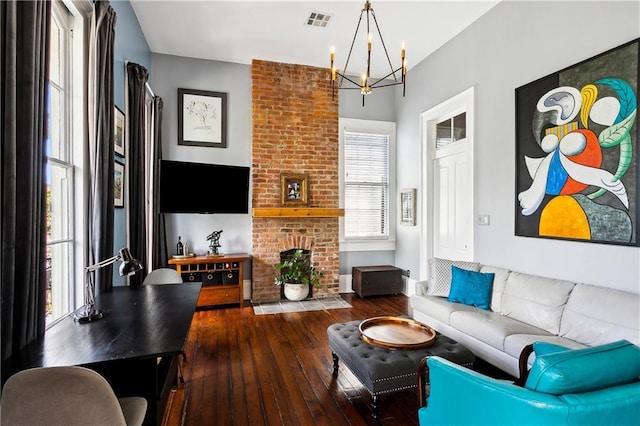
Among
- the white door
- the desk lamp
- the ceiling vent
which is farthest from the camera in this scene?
the white door

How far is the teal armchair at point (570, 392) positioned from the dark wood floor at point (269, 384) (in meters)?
1.11

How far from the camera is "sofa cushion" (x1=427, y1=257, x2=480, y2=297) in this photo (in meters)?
3.67

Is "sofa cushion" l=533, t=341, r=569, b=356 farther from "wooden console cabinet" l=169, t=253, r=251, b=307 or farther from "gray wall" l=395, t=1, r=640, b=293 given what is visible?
"wooden console cabinet" l=169, t=253, r=251, b=307

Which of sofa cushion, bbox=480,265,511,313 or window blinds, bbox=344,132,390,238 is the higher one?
window blinds, bbox=344,132,390,238

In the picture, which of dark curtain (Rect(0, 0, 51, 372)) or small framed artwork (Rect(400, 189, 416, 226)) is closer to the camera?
dark curtain (Rect(0, 0, 51, 372))

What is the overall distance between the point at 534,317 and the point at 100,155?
3.67 meters

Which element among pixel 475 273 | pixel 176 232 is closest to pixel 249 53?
pixel 176 232

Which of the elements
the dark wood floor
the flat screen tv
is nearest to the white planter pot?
the dark wood floor

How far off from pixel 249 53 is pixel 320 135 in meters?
1.59

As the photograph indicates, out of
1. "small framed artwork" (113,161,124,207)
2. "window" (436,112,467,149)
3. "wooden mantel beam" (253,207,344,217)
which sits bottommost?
"wooden mantel beam" (253,207,344,217)

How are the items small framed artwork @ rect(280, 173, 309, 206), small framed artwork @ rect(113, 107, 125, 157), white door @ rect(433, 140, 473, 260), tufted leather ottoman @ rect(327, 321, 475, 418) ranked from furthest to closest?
small framed artwork @ rect(280, 173, 309, 206) < white door @ rect(433, 140, 473, 260) < small framed artwork @ rect(113, 107, 125, 157) < tufted leather ottoman @ rect(327, 321, 475, 418)

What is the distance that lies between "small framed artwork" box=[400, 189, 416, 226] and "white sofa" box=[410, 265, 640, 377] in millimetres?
1912

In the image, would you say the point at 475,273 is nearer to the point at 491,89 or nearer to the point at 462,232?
the point at 462,232

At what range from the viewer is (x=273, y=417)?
2.22 meters
